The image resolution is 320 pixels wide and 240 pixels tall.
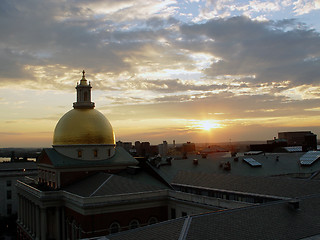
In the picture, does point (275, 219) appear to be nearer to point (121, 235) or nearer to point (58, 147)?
point (121, 235)

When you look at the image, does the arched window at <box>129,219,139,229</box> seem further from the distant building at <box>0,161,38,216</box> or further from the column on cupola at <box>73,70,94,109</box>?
the distant building at <box>0,161,38,216</box>

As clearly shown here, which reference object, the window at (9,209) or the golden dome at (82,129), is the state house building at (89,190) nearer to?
the golden dome at (82,129)

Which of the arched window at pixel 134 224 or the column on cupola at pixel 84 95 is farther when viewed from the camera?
the column on cupola at pixel 84 95

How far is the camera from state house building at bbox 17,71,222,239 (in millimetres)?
34719

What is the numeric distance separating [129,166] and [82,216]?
43.6 ft

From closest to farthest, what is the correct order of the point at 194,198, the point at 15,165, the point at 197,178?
the point at 194,198
the point at 197,178
the point at 15,165

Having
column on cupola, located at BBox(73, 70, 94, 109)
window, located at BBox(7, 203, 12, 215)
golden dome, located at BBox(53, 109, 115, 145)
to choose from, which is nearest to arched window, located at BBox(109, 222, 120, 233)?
golden dome, located at BBox(53, 109, 115, 145)

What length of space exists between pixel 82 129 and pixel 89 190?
10047 millimetres

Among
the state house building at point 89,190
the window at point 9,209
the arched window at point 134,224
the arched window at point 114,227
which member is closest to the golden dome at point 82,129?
the state house building at point 89,190

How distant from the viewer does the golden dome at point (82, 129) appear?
44688 millimetres

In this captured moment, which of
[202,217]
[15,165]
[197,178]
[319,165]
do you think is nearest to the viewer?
[202,217]

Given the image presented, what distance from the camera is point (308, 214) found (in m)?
23.1

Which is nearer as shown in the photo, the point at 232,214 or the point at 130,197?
the point at 232,214

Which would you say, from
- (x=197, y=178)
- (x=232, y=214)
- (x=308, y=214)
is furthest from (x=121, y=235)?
(x=197, y=178)
